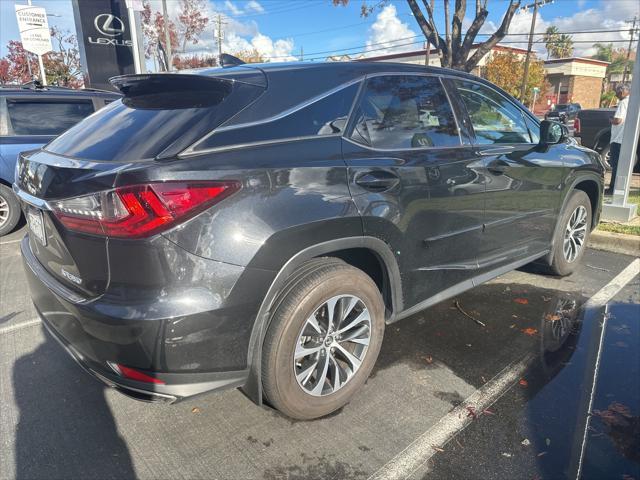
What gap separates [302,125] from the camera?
241 cm

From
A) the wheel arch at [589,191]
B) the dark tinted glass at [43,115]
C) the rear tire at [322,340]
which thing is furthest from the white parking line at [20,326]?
the wheel arch at [589,191]

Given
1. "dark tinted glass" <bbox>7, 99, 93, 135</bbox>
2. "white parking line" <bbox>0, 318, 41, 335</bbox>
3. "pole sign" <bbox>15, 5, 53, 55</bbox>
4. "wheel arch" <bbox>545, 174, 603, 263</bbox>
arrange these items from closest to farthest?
"white parking line" <bbox>0, 318, 41, 335</bbox>, "wheel arch" <bbox>545, 174, 603, 263</bbox>, "dark tinted glass" <bbox>7, 99, 93, 135</bbox>, "pole sign" <bbox>15, 5, 53, 55</bbox>

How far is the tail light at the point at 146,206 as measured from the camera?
192cm

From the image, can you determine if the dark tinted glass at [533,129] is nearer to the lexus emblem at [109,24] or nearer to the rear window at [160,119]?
the rear window at [160,119]

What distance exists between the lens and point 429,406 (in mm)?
2729

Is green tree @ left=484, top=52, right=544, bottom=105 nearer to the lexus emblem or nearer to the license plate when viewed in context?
the lexus emblem

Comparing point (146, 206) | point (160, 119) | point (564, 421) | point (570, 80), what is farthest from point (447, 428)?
point (570, 80)

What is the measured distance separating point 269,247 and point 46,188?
110 cm

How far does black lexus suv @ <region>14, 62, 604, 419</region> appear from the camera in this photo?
1.96 meters

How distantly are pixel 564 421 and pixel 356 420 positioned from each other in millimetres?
1127

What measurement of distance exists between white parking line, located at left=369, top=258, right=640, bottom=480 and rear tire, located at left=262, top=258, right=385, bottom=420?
46 cm

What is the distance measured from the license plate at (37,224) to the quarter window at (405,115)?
167 centimetres

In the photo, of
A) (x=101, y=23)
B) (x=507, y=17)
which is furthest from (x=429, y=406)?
(x=101, y=23)

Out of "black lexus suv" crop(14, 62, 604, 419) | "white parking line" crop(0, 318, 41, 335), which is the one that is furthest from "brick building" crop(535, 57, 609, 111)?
"white parking line" crop(0, 318, 41, 335)
